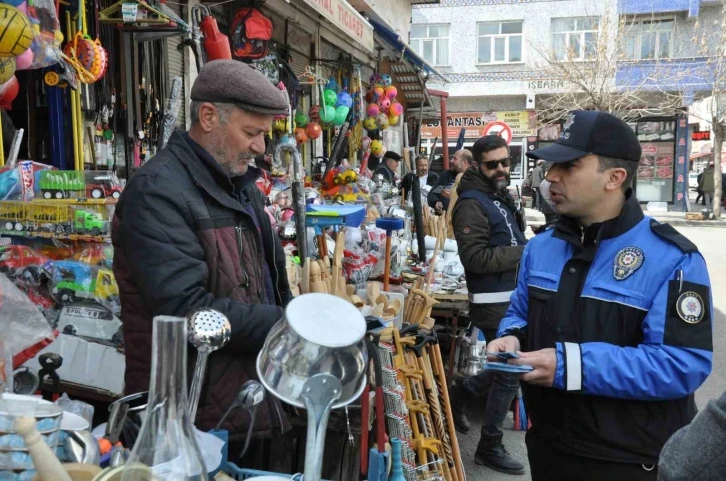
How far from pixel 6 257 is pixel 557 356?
8.65 ft

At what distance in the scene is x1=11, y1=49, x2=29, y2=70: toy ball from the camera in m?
3.24

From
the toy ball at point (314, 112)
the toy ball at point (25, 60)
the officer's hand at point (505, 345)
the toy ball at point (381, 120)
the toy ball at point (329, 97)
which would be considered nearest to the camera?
the officer's hand at point (505, 345)

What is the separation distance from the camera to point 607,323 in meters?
1.97

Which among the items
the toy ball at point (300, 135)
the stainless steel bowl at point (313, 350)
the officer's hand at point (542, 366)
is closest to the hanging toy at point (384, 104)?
the toy ball at point (300, 135)

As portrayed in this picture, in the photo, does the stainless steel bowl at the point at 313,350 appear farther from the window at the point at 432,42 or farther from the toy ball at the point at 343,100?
the window at the point at 432,42

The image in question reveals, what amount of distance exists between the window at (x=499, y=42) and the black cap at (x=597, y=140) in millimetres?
25349

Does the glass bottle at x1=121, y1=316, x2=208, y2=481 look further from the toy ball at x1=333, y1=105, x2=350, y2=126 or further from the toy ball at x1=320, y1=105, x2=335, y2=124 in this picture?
the toy ball at x1=333, y1=105, x2=350, y2=126

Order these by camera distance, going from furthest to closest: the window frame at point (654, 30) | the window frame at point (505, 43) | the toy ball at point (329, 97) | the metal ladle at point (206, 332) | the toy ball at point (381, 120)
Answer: the window frame at point (505, 43)
the window frame at point (654, 30)
the toy ball at point (381, 120)
the toy ball at point (329, 97)
the metal ladle at point (206, 332)

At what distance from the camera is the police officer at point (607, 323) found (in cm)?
187

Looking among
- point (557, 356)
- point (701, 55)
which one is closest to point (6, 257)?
point (557, 356)

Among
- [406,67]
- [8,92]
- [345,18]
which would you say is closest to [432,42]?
[406,67]

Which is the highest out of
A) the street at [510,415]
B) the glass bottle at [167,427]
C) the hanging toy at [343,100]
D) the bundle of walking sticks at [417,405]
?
the hanging toy at [343,100]

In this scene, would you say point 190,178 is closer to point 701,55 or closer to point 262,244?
point 262,244

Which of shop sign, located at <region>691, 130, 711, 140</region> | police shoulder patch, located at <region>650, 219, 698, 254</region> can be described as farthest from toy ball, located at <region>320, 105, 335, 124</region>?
shop sign, located at <region>691, 130, 711, 140</region>
